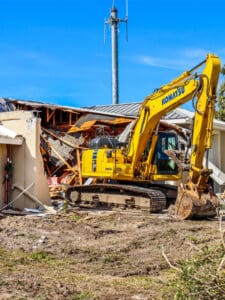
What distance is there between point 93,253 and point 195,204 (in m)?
4.53

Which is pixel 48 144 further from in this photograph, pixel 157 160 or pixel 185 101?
pixel 185 101

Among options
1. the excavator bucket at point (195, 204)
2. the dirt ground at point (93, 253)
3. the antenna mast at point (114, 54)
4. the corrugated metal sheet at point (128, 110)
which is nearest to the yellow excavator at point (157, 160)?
the excavator bucket at point (195, 204)

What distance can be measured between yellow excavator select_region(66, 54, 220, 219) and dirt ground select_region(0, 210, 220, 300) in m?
0.91

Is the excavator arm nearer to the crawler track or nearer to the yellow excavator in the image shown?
the yellow excavator

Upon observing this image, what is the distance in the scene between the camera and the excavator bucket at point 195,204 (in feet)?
43.4

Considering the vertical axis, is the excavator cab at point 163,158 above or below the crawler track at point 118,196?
above

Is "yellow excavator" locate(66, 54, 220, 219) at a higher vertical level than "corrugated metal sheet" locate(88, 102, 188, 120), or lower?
lower

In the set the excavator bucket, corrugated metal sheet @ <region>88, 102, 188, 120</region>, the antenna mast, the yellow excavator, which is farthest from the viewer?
the antenna mast

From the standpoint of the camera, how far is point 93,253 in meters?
9.36

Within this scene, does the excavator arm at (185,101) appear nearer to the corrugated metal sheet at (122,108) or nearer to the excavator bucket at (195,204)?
the excavator bucket at (195,204)

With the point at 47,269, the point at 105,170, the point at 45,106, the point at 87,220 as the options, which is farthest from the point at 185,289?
the point at 45,106

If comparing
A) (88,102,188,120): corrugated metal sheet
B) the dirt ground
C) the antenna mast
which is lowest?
the dirt ground

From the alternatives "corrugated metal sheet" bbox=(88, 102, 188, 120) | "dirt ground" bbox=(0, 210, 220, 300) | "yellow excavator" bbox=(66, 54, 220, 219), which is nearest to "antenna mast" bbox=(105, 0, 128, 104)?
"corrugated metal sheet" bbox=(88, 102, 188, 120)

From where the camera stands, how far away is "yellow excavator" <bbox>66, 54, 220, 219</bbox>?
1364 centimetres
